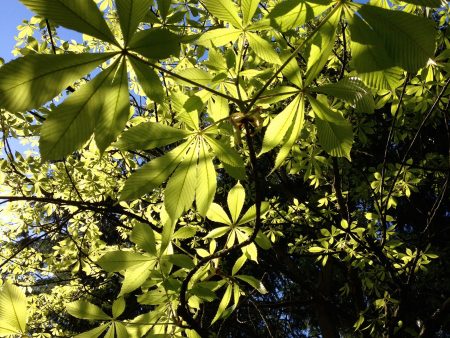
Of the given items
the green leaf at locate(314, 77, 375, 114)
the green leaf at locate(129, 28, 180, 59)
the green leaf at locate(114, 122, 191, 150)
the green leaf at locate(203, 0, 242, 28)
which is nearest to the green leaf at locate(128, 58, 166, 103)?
the green leaf at locate(129, 28, 180, 59)

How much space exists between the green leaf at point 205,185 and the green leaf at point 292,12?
36 cm

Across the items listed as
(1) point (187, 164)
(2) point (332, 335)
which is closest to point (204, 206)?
(1) point (187, 164)

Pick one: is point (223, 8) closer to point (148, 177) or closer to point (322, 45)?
point (322, 45)

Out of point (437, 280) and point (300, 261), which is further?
point (300, 261)

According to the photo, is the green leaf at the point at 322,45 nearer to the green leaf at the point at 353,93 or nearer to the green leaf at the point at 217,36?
the green leaf at the point at 353,93

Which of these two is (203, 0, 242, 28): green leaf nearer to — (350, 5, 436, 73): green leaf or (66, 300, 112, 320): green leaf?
(350, 5, 436, 73): green leaf

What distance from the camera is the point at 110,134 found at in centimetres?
71

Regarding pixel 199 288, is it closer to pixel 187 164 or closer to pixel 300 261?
pixel 187 164

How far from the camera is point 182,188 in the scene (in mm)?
882

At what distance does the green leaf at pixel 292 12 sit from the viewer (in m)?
0.73

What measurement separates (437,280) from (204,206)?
6280mm

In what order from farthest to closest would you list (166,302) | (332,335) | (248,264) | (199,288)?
(248,264) < (332,335) < (166,302) < (199,288)

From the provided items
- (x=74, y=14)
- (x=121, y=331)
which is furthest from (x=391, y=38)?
(x=121, y=331)

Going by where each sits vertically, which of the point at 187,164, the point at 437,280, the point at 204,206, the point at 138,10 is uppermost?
the point at 138,10
